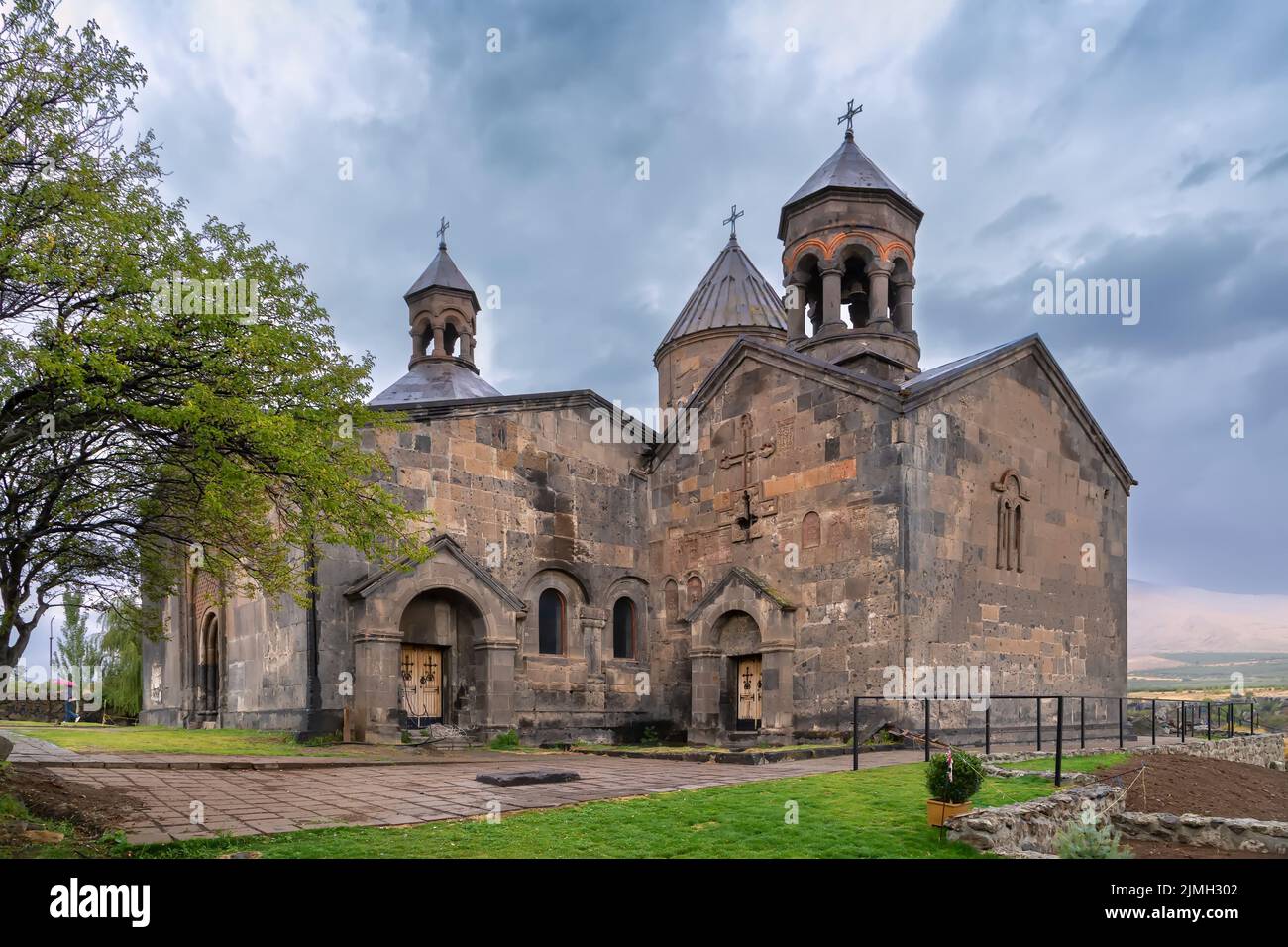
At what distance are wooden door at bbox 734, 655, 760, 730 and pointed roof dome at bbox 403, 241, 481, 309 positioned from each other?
1774 cm

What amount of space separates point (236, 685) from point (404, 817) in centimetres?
1263

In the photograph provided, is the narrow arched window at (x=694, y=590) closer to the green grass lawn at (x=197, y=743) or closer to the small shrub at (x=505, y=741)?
the small shrub at (x=505, y=741)

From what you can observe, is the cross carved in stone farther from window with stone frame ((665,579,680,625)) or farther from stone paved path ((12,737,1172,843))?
stone paved path ((12,737,1172,843))

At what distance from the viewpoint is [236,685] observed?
18.7 m

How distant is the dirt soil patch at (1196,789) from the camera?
9180mm

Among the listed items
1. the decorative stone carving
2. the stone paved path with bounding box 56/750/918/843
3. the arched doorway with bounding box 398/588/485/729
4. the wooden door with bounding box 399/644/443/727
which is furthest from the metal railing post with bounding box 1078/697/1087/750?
the wooden door with bounding box 399/644/443/727

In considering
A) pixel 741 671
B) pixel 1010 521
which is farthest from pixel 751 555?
pixel 1010 521

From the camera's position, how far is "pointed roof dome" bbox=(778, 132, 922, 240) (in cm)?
2041

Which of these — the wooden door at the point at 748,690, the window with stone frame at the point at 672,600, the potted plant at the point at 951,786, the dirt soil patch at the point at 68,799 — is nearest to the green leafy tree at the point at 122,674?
the window with stone frame at the point at 672,600

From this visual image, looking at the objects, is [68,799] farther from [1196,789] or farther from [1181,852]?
[1196,789]

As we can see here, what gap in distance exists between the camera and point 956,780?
7273mm

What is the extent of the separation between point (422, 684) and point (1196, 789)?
487 inches
